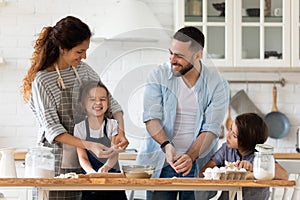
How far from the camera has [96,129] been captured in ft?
9.93

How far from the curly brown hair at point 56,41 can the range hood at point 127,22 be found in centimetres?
151

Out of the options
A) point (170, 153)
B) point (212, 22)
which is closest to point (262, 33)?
point (212, 22)

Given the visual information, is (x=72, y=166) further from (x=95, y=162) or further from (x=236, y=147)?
(x=236, y=147)

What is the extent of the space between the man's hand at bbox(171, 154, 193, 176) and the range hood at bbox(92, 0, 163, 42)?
1717 mm

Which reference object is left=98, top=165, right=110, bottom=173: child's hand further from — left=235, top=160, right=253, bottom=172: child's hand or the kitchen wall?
the kitchen wall

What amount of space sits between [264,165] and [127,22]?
2233 mm

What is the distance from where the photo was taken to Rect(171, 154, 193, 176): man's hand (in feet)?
9.81

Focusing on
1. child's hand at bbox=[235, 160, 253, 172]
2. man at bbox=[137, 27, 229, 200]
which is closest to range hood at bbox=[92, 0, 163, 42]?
man at bbox=[137, 27, 229, 200]

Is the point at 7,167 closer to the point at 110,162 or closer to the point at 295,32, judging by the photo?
the point at 110,162

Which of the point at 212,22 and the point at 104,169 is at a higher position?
the point at 212,22

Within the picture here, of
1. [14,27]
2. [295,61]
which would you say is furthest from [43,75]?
[295,61]

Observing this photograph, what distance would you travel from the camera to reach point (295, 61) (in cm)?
475

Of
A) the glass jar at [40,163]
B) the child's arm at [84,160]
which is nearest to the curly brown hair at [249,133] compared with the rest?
the child's arm at [84,160]

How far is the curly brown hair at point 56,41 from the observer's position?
3.01 meters
